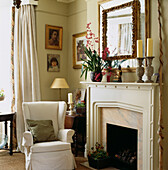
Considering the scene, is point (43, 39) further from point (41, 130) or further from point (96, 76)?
point (41, 130)

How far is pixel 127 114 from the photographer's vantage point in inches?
152

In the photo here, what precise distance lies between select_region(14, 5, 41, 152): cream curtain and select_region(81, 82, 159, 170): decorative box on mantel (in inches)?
51.7

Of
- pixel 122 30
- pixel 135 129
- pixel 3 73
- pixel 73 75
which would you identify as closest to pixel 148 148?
pixel 135 129

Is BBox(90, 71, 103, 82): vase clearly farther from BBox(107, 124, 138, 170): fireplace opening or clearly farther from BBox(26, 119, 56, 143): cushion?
BBox(26, 119, 56, 143): cushion

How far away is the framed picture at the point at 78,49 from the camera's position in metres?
5.29

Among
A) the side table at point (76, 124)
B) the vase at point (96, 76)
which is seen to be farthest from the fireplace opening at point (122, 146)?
the vase at point (96, 76)

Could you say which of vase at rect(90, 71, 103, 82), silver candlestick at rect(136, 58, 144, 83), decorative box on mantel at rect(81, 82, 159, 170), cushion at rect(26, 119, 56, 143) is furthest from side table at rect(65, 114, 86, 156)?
silver candlestick at rect(136, 58, 144, 83)

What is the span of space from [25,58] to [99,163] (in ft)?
7.99

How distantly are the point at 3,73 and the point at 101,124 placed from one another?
2.21 meters

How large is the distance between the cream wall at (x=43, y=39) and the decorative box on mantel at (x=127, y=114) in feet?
4.22

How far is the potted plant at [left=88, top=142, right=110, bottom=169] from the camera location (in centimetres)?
401

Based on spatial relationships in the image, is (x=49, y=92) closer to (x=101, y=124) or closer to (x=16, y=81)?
(x=16, y=81)

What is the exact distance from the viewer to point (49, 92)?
17.9 feet

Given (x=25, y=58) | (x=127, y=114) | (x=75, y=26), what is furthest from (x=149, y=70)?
(x=25, y=58)
